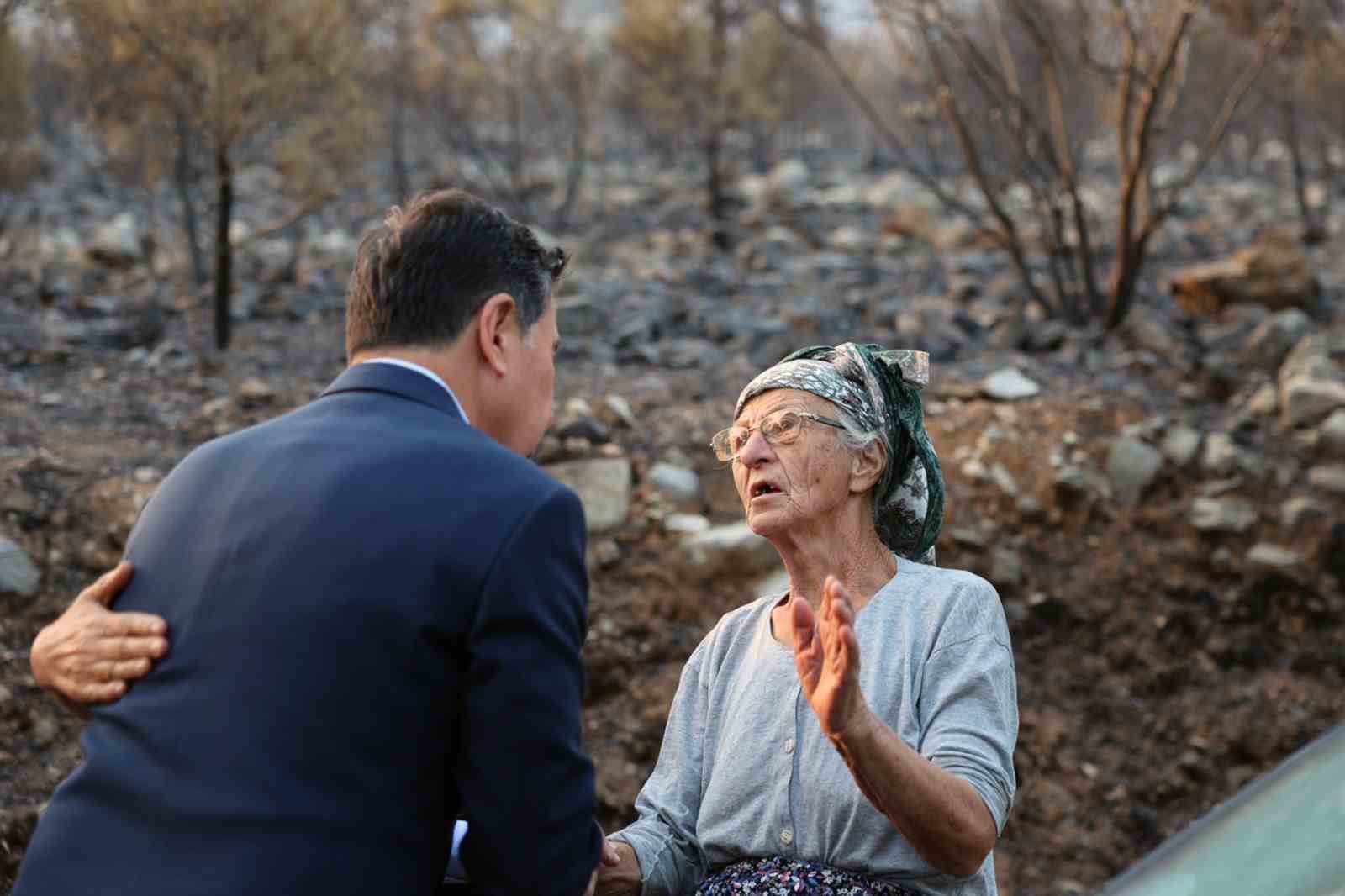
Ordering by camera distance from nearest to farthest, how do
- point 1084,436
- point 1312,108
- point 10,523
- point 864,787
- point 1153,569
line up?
point 864,787 < point 10,523 < point 1153,569 < point 1084,436 < point 1312,108

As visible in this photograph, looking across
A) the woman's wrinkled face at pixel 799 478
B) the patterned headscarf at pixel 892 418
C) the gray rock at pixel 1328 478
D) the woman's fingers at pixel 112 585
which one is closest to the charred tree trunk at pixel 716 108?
the gray rock at pixel 1328 478

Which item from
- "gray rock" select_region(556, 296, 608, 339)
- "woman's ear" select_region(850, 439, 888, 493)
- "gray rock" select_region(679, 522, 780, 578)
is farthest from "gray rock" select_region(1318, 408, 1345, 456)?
"woman's ear" select_region(850, 439, 888, 493)

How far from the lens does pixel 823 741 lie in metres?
2.28

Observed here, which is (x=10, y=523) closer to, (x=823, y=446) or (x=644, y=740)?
(x=644, y=740)

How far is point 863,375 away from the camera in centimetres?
253

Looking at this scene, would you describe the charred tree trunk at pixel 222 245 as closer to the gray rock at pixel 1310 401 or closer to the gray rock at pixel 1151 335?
the gray rock at pixel 1151 335

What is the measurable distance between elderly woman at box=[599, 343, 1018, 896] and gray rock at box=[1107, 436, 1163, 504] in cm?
375

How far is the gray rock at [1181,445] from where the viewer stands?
6.23 meters

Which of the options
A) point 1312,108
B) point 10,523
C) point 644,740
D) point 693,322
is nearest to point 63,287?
point 693,322

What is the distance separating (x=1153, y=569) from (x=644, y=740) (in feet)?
7.95

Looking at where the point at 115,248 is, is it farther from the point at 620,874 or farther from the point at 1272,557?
the point at 620,874

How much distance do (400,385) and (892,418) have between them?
1040 millimetres

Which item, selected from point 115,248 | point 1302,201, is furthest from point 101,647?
point 1302,201

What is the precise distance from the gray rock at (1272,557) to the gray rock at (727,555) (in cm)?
213
